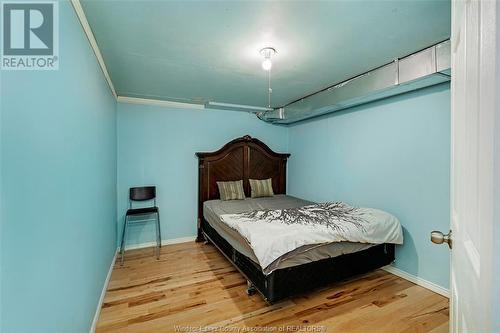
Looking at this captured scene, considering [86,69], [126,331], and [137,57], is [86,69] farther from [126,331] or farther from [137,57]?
[126,331]

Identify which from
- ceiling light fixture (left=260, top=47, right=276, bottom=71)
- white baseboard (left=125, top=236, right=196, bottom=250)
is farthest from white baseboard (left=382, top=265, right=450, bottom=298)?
white baseboard (left=125, top=236, right=196, bottom=250)

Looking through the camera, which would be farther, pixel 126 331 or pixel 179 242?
pixel 179 242

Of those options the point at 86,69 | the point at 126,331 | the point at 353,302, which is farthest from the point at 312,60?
the point at 126,331

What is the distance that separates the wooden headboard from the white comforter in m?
1.30

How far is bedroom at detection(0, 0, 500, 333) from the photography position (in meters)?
0.77

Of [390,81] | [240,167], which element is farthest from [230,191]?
[390,81]

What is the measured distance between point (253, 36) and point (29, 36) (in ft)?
4.56

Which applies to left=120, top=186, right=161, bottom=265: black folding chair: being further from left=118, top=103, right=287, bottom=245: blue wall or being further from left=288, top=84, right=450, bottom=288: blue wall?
left=288, top=84, right=450, bottom=288: blue wall

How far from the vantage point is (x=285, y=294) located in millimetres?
1981

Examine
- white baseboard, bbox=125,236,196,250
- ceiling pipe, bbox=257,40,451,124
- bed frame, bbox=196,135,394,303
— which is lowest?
white baseboard, bbox=125,236,196,250

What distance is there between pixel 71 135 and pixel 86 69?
0.65 m

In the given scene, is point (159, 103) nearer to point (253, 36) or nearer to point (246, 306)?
point (253, 36)

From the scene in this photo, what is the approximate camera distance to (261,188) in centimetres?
415

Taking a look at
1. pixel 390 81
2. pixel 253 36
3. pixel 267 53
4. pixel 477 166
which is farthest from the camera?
pixel 390 81
